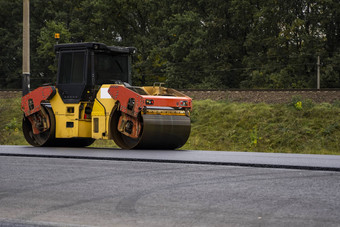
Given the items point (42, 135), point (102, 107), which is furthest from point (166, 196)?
point (42, 135)

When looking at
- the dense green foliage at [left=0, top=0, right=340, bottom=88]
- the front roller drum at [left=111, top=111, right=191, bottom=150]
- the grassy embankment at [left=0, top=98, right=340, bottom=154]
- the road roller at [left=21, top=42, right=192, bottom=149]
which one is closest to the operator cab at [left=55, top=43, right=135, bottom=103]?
the road roller at [left=21, top=42, right=192, bottom=149]

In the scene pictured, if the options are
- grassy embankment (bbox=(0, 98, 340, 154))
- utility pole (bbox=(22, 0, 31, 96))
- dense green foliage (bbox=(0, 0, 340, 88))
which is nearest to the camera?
utility pole (bbox=(22, 0, 31, 96))

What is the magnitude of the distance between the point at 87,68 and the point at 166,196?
8.47 meters

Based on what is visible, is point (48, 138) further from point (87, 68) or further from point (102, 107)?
point (87, 68)

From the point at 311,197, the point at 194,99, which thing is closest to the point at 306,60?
the point at 194,99

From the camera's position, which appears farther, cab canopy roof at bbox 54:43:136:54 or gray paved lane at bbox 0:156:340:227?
cab canopy roof at bbox 54:43:136:54

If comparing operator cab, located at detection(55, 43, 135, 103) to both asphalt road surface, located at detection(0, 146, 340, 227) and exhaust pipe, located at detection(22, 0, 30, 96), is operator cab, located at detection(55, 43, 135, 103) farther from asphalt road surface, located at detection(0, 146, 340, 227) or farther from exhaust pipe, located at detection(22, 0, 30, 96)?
asphalt road surface, located at detection(0, 146, 340, 227)

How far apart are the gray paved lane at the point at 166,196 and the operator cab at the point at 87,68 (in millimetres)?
5157

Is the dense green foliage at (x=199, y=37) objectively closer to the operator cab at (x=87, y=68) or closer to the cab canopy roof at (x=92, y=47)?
the cab canopy roof at (x=92, y=47)

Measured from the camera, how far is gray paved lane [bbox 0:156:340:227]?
6.11 m

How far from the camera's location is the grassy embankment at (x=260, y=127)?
69.9 feet

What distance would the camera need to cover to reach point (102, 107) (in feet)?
49.0

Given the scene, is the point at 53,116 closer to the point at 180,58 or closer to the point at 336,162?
the point at 336,162

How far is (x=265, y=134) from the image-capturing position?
877 inches
